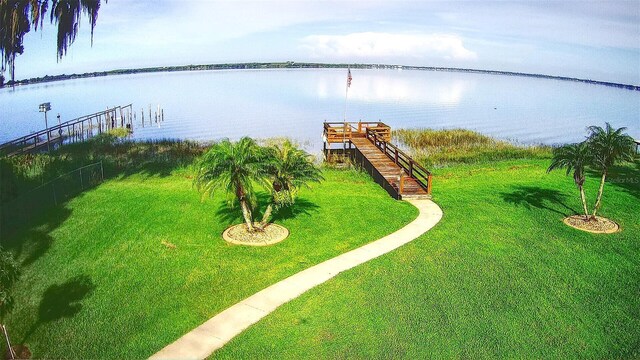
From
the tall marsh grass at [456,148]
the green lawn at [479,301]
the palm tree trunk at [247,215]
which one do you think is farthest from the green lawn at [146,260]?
the tall marsh grass at [456,148]

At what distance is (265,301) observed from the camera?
12602 millimetres

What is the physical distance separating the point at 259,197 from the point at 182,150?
20300mm

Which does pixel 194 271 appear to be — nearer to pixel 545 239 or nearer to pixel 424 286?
pixel 424 286

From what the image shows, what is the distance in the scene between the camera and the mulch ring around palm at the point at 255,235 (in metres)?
16.8

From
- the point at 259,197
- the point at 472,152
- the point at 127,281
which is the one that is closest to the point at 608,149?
the point at 259,197

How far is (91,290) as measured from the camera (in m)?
13.5

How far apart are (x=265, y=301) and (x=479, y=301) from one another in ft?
20.0

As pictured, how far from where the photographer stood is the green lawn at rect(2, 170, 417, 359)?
37.9ft

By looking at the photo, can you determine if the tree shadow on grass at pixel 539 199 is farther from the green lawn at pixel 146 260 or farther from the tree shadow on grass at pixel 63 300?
the tree shadow on grass at pixel 63 300

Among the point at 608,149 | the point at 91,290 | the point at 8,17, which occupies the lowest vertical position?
the point at 91,290

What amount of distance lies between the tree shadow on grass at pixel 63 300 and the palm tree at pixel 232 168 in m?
4.81

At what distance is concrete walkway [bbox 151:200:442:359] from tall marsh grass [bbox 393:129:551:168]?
20951mm

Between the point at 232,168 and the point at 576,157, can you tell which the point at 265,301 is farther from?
the point at 576,157

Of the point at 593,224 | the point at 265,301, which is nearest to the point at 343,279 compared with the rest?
the point at 265,301
